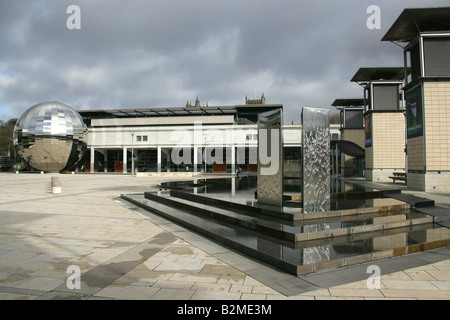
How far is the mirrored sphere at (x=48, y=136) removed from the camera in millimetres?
40094

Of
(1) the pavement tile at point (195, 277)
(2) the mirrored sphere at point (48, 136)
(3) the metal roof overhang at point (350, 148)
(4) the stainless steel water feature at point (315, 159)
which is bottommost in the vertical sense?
(1) the pavement tile at point (195, 277)

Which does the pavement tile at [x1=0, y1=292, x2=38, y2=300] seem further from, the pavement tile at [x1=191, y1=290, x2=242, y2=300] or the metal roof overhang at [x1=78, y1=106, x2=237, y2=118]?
the metal roof overhang at [x1=78, y1=106, x2=237, y2=118]

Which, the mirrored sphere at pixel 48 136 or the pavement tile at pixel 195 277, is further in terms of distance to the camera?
the mirrored sphere at pixel 48 136

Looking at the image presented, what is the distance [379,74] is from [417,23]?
35.9 feet

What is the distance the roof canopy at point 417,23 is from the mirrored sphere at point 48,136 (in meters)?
40.4

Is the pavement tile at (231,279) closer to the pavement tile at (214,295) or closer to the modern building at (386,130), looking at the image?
the pavement tile at (214,295)

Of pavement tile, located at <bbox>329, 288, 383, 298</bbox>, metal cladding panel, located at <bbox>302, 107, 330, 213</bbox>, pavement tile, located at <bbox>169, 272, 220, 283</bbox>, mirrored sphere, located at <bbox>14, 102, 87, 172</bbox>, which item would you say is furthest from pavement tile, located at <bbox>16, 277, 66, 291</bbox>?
mirrored sphere, located at <bbox>14, 102, 87, 172</bbox>

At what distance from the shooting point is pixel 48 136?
132 ft

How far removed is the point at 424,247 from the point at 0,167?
2607 inches

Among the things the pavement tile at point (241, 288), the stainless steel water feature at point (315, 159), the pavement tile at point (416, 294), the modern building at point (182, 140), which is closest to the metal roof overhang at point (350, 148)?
the modern building at point (182, 140)

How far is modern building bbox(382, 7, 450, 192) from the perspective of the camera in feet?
51.1

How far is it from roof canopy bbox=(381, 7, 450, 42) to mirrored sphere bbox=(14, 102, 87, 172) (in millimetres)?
40371

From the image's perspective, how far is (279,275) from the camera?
175 inches
